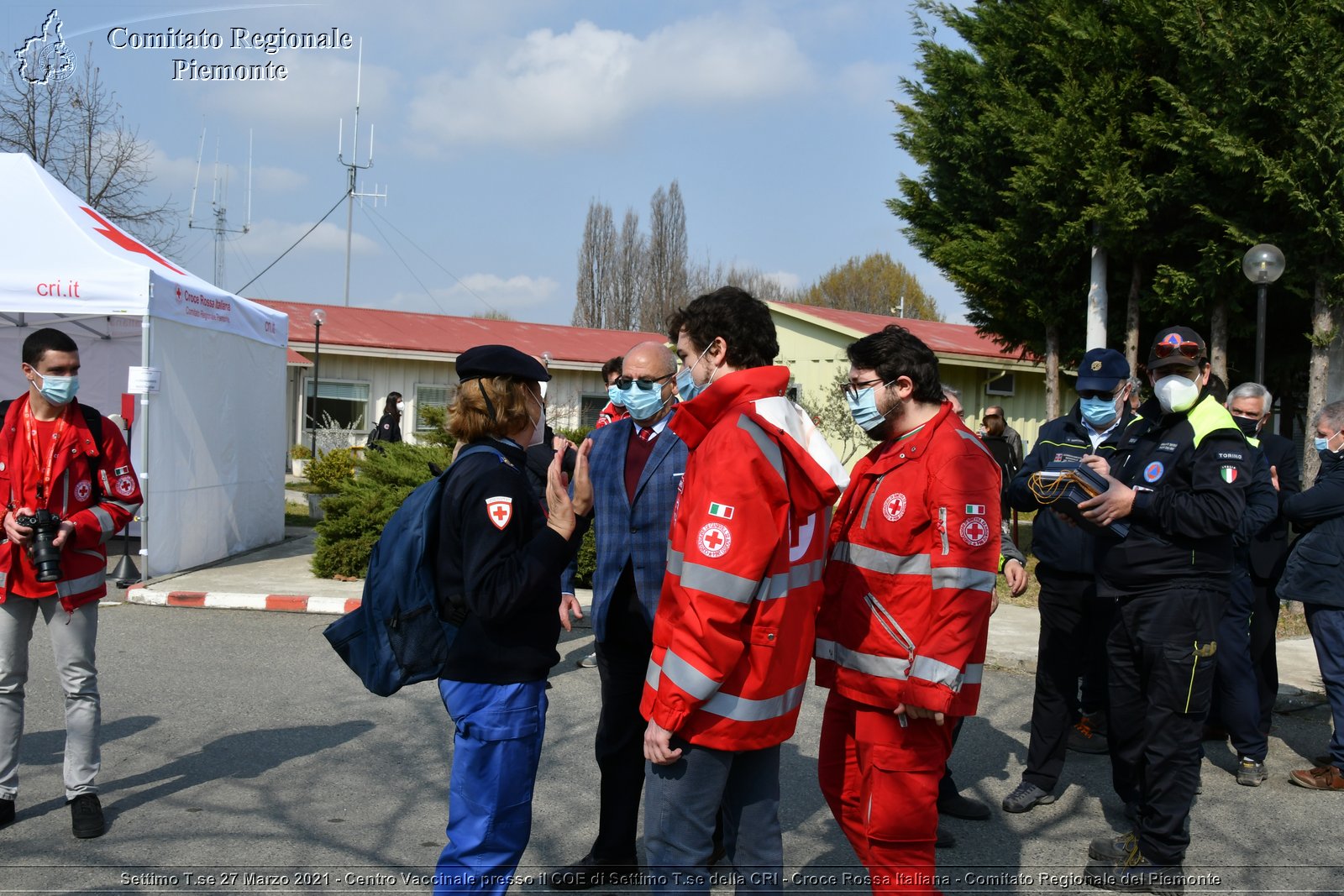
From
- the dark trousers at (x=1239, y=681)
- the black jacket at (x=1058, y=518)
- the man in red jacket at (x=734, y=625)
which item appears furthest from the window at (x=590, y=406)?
the man in red jacket at (x=734, y=625)

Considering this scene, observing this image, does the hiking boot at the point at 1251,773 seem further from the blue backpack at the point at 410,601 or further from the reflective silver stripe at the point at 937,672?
the blue backpack at the point at 410,601

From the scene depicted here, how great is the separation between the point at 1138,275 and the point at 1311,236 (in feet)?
7.67

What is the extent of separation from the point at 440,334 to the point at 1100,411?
86.4 ft

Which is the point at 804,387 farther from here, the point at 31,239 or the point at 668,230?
the point at 668,230

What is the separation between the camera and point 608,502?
413 centimetres

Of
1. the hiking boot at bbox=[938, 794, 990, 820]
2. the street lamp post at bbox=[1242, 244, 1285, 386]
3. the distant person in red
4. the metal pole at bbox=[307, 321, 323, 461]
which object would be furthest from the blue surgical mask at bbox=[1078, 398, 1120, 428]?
the metal pole at bbox=[307, 321, 323, 461]

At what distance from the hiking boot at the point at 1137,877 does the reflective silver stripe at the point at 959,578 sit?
1700 mm

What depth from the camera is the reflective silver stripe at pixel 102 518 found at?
15.3 feet

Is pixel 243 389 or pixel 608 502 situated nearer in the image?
pixel 608 502

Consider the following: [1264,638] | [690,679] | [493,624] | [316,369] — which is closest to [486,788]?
[493,624]

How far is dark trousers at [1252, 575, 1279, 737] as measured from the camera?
245 inches

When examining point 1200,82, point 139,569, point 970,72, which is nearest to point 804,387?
point 970,72

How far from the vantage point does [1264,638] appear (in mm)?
6223

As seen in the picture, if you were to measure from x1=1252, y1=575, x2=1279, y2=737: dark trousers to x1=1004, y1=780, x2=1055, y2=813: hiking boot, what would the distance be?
6.63ft
